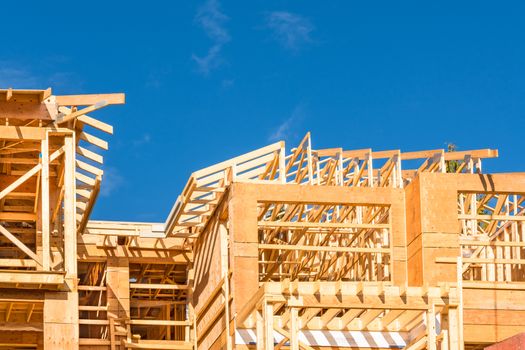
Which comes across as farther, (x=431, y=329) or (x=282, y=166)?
(x=282, y=166)

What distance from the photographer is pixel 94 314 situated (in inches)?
1784

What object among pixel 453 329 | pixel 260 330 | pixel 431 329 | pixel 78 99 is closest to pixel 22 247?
pixel 78 99

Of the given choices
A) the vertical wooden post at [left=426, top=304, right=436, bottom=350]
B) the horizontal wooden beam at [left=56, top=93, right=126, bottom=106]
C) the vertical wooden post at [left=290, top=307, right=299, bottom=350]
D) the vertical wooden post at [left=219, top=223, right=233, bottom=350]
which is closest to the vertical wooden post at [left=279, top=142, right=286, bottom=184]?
the vertical wooden post at [left=219, top=223, right=233, bottom=350]

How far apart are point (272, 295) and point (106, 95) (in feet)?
21.8

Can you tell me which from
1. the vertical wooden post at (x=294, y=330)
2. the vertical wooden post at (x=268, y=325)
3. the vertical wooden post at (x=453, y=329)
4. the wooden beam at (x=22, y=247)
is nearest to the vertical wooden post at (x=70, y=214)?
the wooden beam at (x=22, y=247)

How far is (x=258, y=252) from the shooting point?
1409 inches

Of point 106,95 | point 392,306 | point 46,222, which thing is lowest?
point 392,306

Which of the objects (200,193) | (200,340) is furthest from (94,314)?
(200,193)

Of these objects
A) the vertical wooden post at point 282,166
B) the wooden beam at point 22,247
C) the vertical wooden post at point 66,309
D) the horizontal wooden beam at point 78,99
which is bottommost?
the vertical wooden post at point 66,309

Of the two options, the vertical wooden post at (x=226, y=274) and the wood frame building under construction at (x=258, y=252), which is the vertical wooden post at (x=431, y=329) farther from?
the vertical wooden post at (x=226, y=274)

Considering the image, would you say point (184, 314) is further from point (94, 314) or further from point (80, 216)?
point (80, 216)

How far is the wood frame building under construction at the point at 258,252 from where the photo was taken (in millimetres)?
30719

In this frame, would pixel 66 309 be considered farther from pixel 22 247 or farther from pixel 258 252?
pixel 258 252

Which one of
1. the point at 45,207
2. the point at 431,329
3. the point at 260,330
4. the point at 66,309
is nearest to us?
the point at 431,329
